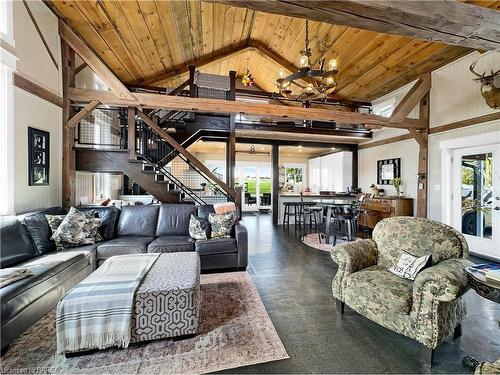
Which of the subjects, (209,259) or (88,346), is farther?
(209,259)

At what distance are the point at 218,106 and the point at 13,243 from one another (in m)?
3.46

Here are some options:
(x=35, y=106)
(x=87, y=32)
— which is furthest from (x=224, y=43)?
(x=35, y=106)

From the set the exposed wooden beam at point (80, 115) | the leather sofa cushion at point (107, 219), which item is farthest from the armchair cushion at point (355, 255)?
the exposed wooden beam at point (80, 115)

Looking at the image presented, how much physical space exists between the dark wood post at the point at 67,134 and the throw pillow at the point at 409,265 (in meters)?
4.90

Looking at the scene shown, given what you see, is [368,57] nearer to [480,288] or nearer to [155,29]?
[155,29]

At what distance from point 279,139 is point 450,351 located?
6.36 meters

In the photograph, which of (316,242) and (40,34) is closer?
(40,34)

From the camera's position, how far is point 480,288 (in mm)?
1524

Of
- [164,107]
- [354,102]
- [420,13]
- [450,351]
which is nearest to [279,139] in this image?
[354,102]

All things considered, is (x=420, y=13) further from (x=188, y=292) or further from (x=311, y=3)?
(x=188, y=292)

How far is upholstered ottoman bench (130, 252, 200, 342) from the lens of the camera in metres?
1.83

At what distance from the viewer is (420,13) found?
1.68 metres

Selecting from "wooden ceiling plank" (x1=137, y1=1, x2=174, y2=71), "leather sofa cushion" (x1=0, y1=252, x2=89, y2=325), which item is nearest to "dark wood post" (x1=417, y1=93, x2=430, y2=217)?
"wooden ceiling plank" (x1=137, y1=1, x2=174, y2=71)

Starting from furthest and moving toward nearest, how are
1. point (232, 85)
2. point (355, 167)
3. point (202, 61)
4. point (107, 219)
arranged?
1. point (355, 167)
2. point (202, 61)
3. point (232, 85)
4. point (107, 219)
